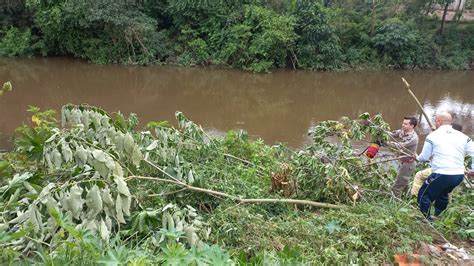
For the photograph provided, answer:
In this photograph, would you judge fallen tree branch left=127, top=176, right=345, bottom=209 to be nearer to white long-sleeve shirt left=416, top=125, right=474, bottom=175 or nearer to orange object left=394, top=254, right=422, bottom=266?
orange object left=394, top=254, right=422, bottom=266

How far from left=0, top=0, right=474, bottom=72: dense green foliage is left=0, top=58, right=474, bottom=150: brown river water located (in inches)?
25.0

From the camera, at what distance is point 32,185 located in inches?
123

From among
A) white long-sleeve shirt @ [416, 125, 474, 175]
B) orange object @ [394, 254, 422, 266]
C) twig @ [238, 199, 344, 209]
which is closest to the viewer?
orange object @ [394, 254, 422, 266]

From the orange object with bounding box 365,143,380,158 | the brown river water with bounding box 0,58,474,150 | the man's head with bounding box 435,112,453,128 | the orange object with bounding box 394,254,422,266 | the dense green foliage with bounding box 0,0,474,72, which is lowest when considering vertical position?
the brown river water with bounding box 0,58,474,150

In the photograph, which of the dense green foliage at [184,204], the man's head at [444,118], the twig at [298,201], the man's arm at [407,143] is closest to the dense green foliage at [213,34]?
the man's arm at [407,143]

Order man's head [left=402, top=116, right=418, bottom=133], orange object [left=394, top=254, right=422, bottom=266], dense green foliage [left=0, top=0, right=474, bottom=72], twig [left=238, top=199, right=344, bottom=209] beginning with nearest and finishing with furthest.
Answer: orange object [left=394, top=254, right=422, bottom=266], twig [left=238, top=199, right=344, bottom=209], man's head [left=402, top=116, right=418, bottom=133], dense green foliage [left=0, top=0, right=474, bottom=72]

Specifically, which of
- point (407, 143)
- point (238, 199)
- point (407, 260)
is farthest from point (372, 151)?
point (238, 199)

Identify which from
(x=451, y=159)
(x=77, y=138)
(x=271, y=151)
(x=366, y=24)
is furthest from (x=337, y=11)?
(x=77, y=138)

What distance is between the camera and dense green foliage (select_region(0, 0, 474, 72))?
16.4m

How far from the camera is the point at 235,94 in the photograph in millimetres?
14016

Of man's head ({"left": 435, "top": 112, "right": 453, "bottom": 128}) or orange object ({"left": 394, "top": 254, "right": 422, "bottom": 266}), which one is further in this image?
man's head ({"left": 435, "top": 112, "right": 453, "bottom": 128})

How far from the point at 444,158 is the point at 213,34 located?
→ 14295 mm

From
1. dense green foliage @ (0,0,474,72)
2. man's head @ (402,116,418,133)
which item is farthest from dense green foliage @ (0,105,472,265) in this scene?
dense green foliage @ (0,0,474,72)

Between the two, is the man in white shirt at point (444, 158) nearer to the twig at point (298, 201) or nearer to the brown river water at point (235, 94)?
the twig at point (298, 201)
